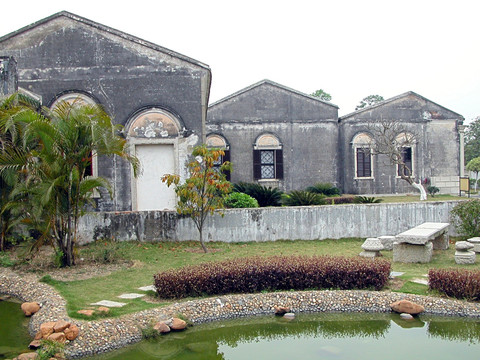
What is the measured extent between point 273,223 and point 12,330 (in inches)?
307

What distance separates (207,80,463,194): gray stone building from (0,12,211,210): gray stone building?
975cm

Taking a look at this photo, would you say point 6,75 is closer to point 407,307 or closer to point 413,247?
point 413,247

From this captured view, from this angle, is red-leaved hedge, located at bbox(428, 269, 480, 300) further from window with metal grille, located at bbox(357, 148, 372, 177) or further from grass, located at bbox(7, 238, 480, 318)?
window with metal grille, located at bbox(357, 148, 372, 177)

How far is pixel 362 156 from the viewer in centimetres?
2723

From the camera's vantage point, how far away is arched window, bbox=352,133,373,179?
27.0 m

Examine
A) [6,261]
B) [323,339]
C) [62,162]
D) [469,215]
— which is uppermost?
[62,162]

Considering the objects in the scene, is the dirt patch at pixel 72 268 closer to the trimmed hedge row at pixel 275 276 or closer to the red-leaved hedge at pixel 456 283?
the trimmed hedge row at pixel 275 276

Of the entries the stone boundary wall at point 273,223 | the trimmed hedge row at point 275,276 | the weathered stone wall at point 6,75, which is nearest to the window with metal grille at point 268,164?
the stone boundary wall at point 273,223

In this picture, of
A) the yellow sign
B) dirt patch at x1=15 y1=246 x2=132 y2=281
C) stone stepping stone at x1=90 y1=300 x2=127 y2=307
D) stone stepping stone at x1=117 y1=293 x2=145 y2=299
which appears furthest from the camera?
the yellow sign

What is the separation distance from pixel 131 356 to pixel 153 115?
10.6m

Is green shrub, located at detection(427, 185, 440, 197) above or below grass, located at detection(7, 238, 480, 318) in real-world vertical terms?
above

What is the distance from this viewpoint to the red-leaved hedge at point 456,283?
827cm

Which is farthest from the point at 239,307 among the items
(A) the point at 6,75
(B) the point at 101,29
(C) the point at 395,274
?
(B) the point at 101,29

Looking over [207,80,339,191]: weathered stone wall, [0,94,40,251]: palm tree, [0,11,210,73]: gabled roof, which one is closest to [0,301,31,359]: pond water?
[0,94,40,251]: palm tree
